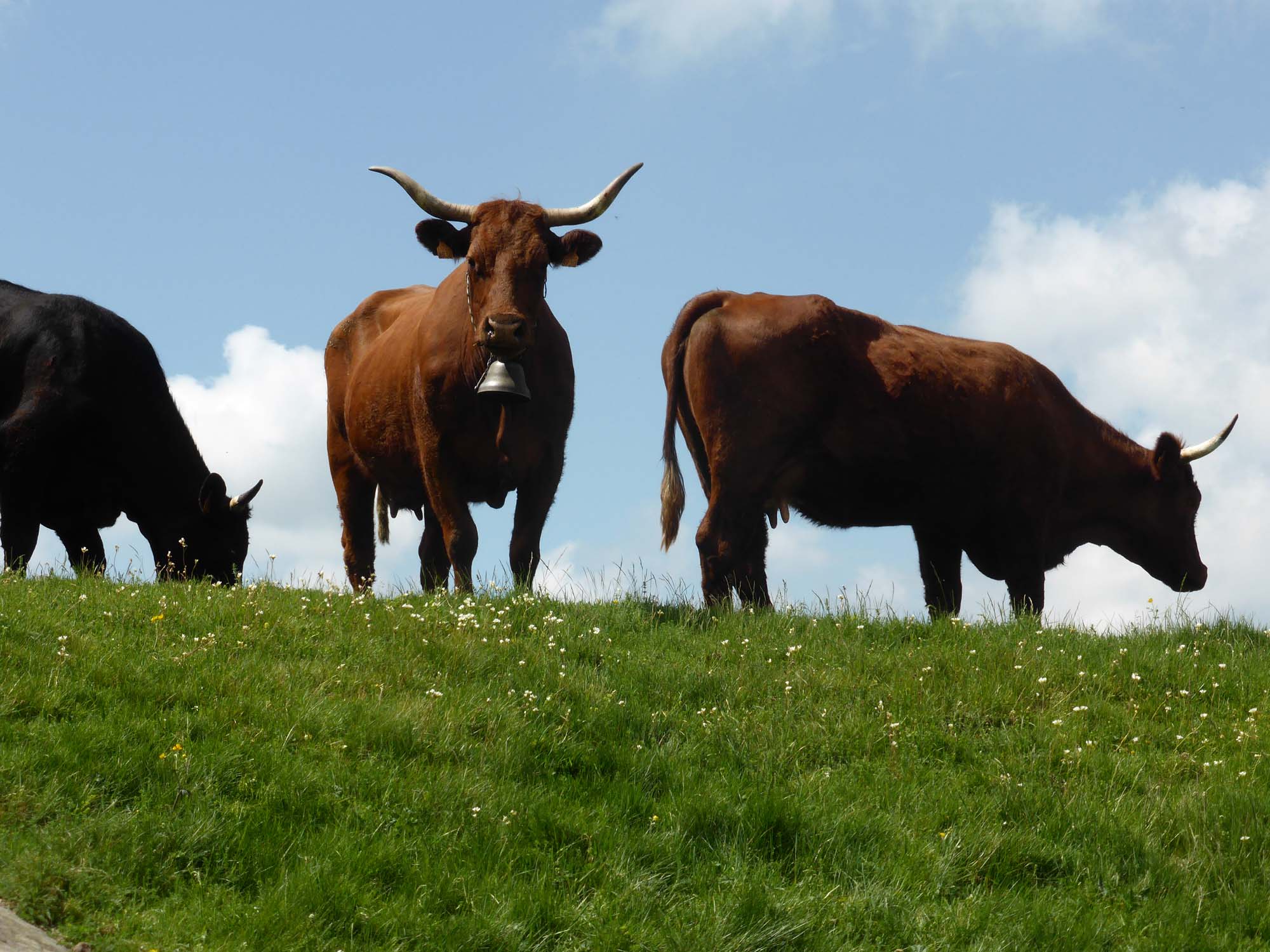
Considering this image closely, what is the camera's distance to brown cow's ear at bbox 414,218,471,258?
12328 mm

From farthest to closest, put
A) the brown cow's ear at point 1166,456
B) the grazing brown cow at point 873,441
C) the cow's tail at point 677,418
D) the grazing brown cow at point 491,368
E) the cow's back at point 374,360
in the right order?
1. the brown cow's ear at point 1166,456
2. the cow's back at point 374,360
3. the cow's tail at point 677,418
4. the grazing brown cow at point 873,441
5. the grazing brown cow at point 491,368

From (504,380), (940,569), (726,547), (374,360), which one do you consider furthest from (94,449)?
(940,569)

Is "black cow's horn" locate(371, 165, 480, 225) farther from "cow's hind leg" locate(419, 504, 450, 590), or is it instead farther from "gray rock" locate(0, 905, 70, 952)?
"gray rock" locate(0, 905, 70, 952)

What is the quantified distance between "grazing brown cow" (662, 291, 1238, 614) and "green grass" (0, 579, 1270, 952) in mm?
3010

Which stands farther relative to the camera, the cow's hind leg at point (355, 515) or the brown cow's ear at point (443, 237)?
the cow's hind leg at point (355, 515)

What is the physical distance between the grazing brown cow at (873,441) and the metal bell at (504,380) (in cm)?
192

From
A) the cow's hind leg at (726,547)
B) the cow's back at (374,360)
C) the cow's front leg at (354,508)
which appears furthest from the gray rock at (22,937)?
the cow's front leg at (354,508)

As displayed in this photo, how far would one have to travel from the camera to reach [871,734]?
8.02 meters

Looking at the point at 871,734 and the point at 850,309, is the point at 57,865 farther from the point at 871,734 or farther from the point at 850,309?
the point at 850,309

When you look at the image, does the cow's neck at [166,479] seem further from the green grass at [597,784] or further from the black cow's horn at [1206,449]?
the black cow's horn at [1206,449]

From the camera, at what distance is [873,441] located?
1262 centimetres

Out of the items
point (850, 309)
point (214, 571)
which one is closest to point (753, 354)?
point (850, 309)

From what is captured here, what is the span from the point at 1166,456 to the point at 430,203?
27.0ft

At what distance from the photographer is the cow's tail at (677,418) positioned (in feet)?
42.2
